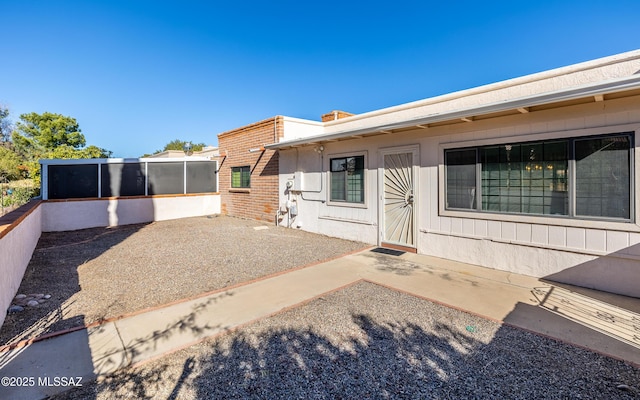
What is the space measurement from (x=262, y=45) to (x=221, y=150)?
6.33 metres

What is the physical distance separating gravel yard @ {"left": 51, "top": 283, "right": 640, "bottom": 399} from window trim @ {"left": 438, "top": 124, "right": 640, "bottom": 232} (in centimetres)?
254

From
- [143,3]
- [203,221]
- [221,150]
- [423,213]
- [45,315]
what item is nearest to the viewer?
[45,315]

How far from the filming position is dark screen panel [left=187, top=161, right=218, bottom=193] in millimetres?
14141

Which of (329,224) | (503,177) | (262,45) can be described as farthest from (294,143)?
(262,45)

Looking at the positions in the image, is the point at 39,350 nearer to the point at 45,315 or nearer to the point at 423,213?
the point at 45,315

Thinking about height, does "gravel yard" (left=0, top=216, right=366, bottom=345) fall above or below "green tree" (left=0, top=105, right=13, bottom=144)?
below

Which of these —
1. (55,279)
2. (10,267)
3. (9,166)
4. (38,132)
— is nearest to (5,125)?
(38,132)

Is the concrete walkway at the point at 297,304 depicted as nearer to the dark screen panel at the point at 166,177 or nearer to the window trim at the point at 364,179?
the window trim at the point at 364,179

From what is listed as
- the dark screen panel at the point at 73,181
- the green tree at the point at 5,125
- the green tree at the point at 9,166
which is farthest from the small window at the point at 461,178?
the green tree at the point at 5,125

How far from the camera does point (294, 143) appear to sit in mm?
9320

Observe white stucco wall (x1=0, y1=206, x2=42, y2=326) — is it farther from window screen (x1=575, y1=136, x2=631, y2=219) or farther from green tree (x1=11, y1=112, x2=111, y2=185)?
green tree (x1=11, y1=112, x2=111, y2=185)

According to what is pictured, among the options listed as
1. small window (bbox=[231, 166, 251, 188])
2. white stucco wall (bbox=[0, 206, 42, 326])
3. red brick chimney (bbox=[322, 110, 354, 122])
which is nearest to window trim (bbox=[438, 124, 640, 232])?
red brick chimney (bbox=[322, 110, 354, 122])

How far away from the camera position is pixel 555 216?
4910mm

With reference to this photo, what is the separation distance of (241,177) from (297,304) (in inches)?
400
